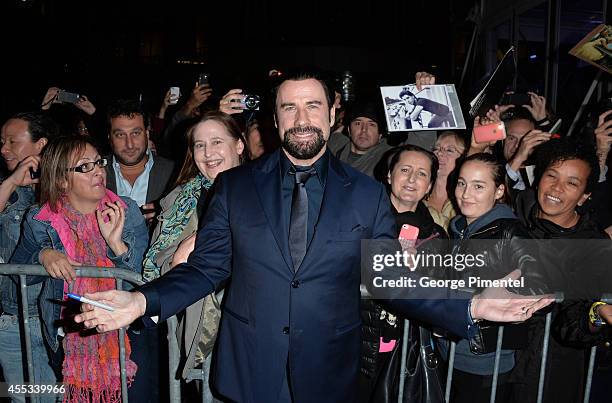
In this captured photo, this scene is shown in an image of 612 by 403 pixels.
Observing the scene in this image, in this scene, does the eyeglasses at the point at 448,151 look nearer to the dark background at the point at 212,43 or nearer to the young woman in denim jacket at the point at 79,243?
the young woman in denim jacket at the point at 79,243

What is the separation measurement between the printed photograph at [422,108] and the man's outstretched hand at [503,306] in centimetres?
188

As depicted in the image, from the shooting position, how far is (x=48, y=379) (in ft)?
11.0

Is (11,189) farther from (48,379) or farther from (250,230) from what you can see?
(250,230)

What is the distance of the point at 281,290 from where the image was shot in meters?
2.26

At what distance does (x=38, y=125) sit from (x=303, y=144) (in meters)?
2.72

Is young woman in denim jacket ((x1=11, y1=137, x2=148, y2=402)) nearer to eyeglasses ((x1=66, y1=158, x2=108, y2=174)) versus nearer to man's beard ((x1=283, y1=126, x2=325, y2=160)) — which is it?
eyeglasses ((x1=66, y1=158, x2=108, y2=174))

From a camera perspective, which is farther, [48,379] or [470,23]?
[470,23]

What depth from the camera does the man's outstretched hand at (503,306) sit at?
221 cm

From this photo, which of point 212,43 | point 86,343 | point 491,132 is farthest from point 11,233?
point 212,43

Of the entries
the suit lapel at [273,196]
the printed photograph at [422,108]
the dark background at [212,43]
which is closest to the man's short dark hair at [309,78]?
the suit lapel at [273,196]

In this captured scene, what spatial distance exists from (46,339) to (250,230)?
6.11 feet

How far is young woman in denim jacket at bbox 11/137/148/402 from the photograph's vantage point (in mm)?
3240

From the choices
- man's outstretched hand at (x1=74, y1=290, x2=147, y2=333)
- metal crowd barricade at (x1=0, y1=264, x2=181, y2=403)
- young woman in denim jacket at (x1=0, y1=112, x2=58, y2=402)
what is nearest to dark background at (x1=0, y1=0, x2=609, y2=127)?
young woman in denim jacket at (x1=0, y1=112, x2=58, y2=402)

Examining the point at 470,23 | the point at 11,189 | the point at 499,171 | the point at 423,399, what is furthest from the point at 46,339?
the point at 470,23
